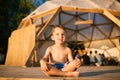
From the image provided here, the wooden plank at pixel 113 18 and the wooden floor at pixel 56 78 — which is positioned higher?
the wooden plank at pixel 113 18

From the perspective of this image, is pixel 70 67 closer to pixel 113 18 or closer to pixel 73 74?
pixel 73 74

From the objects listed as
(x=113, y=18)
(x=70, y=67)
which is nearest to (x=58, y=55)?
(x=70, y=67)

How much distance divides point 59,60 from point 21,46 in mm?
7551

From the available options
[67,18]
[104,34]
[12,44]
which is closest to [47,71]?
[12,44]

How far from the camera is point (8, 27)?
26047mm

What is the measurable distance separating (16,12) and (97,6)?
15884mm

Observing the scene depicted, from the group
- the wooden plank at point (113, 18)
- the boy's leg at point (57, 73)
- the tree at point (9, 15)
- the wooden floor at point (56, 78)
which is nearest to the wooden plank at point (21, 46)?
the wooden plank at point (113, 18)

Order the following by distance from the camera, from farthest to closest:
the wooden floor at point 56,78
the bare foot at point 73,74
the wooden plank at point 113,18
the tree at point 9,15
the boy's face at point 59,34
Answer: the tree at point 9,15 < the wooden plank at point 113,18 < the boy's face at point 59,34 < the bare foot at point 73,74 < the wooden floor at point 56,78

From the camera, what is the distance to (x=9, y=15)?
2770 centimetres

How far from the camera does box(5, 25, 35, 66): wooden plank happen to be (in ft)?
37.1

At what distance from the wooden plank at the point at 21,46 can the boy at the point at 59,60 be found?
6283mm

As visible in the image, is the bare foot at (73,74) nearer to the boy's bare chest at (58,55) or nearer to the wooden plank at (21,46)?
the boy's bare chest at (58,55)

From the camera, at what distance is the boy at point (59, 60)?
4078 mm

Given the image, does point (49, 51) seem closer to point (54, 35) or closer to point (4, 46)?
point (54, 35)
